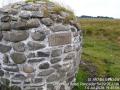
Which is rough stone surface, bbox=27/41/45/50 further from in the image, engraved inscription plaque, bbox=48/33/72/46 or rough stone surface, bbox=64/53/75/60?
rough stone surface, bbox=64/53/75/60

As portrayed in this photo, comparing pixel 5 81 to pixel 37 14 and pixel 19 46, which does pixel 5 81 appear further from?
pixel 37 14

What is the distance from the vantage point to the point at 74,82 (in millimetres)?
10656

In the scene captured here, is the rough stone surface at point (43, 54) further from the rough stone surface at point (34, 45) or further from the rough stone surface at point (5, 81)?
the rough stone surface at point (5, 81)

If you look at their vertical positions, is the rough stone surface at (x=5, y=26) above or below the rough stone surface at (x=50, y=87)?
above

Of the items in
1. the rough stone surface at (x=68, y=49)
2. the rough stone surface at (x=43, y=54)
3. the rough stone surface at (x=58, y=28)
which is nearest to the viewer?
→ the rough stone surface at (x=43, y=54)

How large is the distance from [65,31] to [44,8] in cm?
85

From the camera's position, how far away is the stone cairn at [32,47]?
8906mm

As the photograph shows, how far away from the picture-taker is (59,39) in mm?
9172

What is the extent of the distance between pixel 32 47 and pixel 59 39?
0.78m

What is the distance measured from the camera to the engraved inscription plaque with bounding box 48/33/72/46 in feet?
29.7

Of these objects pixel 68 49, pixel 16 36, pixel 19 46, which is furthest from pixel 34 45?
pixel 68 49

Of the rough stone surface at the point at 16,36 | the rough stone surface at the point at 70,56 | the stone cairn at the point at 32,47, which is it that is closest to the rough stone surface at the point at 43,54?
the stone cairn at the point at 32,47

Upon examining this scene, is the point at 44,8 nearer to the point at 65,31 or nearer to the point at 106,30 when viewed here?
the point at 65,31

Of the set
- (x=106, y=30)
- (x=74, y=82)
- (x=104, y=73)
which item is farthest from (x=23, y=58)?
(x=106, y=30)
